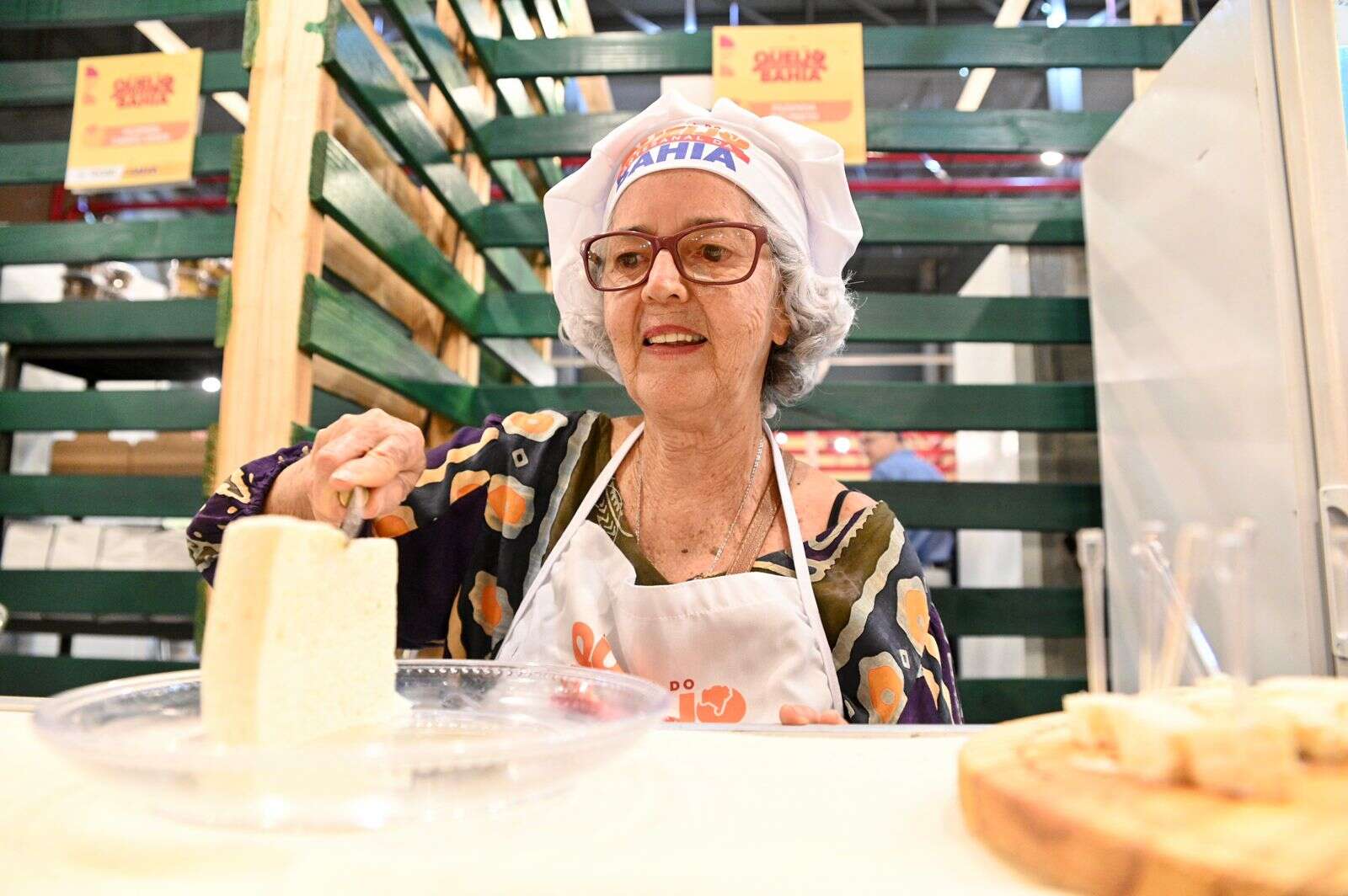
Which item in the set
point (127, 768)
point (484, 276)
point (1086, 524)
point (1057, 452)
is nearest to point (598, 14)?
point (484, 276)

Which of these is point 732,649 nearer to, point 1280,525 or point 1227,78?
point 1280,525

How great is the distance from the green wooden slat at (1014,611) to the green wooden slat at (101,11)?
91.8 inches

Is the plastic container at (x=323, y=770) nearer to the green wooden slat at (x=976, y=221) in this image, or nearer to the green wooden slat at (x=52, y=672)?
the green wooden slat at (x=52, y=672)

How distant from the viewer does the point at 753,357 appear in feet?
4.78

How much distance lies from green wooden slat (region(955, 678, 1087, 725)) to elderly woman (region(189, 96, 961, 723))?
0.89 m

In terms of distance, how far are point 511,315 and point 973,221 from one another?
134 centimetres

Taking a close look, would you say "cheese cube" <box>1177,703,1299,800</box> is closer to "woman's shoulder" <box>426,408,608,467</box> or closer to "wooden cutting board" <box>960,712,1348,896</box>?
"wooden cutting board" <box>960,712,1348,896</box>

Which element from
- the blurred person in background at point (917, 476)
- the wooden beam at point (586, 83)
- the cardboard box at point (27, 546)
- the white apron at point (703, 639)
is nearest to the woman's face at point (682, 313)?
the white apron at point (703, 639)

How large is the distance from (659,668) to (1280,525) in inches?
45.3

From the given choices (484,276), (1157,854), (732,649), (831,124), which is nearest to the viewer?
(1157,854)

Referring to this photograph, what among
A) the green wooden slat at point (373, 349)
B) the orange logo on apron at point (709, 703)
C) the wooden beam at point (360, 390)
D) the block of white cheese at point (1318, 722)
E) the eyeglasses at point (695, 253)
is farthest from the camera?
the wooden beam at point (360, 390)

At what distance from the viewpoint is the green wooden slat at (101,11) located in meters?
2.05

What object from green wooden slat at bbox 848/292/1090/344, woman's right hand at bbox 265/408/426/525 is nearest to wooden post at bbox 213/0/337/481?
woman's right hand at bbox 265/408/426/525

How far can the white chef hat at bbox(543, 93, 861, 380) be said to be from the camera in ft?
4.62
